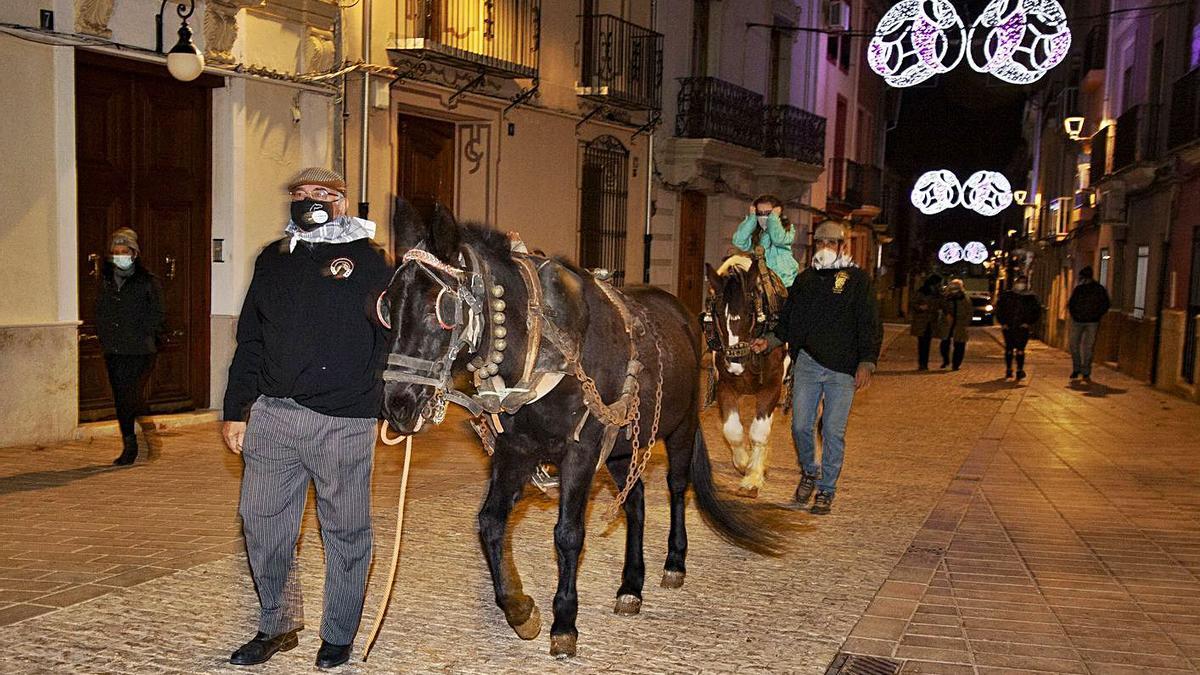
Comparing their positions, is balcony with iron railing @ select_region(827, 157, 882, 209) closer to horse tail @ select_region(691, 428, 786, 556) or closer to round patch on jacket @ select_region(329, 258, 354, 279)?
horse tail @ select_region(691, 428, 786, 556)

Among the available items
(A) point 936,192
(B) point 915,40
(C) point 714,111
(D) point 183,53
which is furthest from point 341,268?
(A) point 936,192

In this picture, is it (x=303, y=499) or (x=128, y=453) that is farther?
(x=128, y=453)

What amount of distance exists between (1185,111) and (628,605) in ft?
54.8

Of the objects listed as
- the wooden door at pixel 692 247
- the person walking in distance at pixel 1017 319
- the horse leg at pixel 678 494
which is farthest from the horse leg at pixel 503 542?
the wooden door at pixel 692 247

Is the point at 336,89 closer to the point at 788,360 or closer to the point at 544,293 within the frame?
the point at 788,360

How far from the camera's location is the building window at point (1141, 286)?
21.3 m

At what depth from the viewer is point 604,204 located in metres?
18.2

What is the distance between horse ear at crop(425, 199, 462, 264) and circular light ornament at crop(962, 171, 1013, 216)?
22865mm

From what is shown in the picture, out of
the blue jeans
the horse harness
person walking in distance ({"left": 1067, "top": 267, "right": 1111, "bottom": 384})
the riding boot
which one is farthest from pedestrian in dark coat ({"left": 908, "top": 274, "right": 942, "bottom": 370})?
the horse harness

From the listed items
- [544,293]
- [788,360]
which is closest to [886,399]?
[788,360]

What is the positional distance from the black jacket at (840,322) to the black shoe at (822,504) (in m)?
0.90

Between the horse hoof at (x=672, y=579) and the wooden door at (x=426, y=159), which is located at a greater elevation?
the wooden door at (x=426, y=159)

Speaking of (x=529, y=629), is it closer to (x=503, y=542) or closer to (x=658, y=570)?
(x=503, y=542)

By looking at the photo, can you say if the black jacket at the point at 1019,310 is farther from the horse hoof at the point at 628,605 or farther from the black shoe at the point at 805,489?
the horse hoof at the point at 628,605
